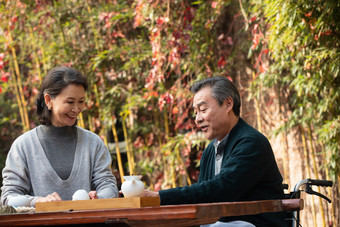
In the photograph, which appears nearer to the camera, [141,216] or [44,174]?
[141,216]

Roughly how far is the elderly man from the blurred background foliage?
4.51 feet

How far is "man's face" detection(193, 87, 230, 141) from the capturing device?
2.37 meters

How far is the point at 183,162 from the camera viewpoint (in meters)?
4.87

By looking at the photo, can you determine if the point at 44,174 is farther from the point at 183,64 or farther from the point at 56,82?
the point at 183,64

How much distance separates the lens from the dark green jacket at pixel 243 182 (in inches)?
76.8

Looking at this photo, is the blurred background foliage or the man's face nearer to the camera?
the man's face

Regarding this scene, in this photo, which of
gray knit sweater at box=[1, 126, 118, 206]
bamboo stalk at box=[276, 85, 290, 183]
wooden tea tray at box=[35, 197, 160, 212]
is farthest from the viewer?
bamboo stalk at box=[276, 85, 290, 183]

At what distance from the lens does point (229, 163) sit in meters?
2.10

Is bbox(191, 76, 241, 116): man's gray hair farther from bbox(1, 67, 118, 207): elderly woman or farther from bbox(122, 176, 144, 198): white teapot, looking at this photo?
bbox(122, 176, 144, 198): white teapot

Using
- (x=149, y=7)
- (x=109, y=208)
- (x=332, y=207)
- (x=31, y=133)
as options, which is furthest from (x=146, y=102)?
(x=109, y=208)

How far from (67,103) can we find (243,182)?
0.95 m

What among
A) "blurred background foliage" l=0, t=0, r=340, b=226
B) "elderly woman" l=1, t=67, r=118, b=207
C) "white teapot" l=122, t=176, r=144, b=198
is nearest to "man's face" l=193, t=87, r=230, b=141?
"elderly woman" l=1, t=67, r=118, b=207

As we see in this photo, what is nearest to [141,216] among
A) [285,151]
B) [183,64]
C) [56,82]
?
[56,82]

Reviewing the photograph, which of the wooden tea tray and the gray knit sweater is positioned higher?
the gray knit sweater
